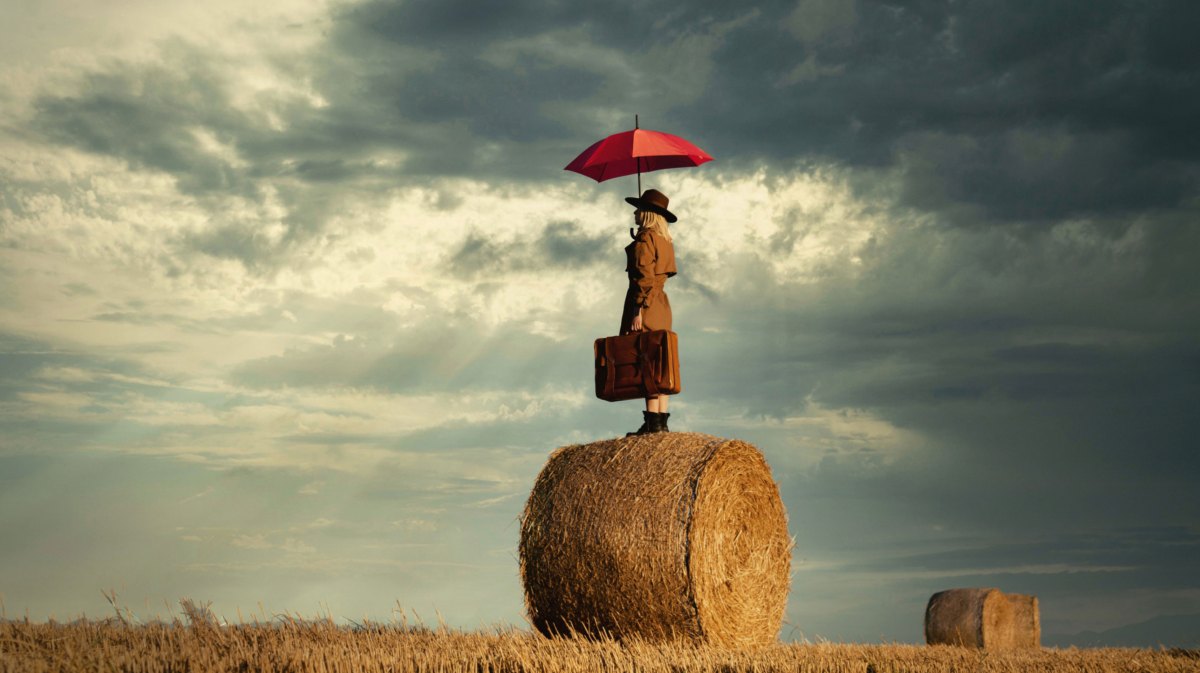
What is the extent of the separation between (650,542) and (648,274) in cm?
264

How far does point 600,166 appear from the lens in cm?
1131

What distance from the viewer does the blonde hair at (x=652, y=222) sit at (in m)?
10.1

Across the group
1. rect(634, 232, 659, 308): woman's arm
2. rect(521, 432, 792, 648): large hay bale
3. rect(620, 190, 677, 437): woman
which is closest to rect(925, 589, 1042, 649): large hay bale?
rect(521, 432, 792, 648): large hay bale

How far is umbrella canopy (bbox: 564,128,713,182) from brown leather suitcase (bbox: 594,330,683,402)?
1.88m

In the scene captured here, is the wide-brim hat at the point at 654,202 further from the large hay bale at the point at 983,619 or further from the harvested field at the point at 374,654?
the large hay bale at the point at 983,619

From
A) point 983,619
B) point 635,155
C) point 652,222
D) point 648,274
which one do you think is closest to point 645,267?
point 648,274

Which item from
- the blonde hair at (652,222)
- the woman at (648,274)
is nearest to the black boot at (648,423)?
the woman at (648,274)

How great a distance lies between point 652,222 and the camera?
33.1 ft

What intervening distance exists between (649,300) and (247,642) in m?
4.56

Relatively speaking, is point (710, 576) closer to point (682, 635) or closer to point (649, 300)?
point (682, 635)

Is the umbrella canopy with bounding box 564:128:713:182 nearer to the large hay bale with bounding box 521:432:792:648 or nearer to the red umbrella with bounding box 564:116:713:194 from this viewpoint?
the red umbrella with bounding box 564:116:713:194

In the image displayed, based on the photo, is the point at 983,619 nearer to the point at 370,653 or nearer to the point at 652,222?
the point at 652,222

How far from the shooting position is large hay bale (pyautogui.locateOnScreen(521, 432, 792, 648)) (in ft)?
27.9

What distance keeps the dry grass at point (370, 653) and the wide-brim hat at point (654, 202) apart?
4076 millimetres
